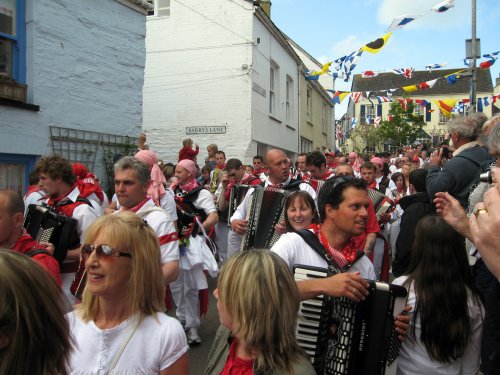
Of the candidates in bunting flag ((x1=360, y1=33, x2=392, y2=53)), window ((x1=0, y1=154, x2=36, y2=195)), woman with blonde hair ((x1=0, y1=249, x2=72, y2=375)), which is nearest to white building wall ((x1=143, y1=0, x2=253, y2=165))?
bunting flag ((x1=360, y1=33, x2=392, y2=53))

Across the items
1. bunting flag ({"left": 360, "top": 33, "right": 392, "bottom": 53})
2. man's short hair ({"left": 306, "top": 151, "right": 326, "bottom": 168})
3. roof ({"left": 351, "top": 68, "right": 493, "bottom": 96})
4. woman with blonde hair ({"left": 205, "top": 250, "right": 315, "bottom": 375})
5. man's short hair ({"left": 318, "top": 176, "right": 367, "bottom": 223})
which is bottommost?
woman with blonde hair ({"left": 205, "top": 250, "right": 315, "bottom": 375})

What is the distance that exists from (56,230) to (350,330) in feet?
8.24

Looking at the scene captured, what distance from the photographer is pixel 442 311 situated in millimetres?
2635

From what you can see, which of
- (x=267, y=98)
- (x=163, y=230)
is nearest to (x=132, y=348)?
(x=163, y=230)

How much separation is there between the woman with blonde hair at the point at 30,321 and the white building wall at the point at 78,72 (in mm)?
6754

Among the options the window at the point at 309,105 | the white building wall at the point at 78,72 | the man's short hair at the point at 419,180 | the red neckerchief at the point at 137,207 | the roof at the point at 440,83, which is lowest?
the red neckerchief at the point at 137,207

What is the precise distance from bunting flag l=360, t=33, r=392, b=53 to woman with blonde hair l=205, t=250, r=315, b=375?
11.1 meters

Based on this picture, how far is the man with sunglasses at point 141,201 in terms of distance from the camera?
3.69 metres

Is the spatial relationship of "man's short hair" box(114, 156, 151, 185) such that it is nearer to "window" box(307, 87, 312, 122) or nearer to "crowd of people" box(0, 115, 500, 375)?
"crowd of people" box(0, 115, 500, 375)

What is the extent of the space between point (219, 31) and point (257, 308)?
612 inches

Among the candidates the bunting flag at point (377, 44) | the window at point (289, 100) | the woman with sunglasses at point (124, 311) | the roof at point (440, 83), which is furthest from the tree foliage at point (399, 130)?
the woman with sunglasses at point (124, 311)

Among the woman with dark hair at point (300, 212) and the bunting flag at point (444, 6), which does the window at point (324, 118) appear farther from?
the woman with dark hair at point (300, 212)

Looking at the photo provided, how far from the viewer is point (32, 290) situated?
57.8 inches

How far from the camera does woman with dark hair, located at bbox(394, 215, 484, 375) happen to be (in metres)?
2.64
